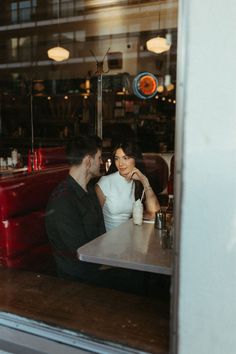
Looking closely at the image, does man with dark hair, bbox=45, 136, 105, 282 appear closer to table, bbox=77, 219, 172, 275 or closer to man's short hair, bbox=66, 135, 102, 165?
man's short hair, bbox=66, 135, 102, 165

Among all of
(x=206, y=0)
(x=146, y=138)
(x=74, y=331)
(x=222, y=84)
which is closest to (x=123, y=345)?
(x=74, y=331)

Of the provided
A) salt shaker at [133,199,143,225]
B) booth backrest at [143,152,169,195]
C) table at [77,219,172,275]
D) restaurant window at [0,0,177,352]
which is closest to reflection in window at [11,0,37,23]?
restaurant window at [0,0,177,352]

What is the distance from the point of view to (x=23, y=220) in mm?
2799

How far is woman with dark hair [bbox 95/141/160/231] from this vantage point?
2.87 meters

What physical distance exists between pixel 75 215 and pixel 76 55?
8.68 m

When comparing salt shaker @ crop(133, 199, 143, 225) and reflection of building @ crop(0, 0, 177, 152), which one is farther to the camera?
reflection of building @ crop(0, 0, 177, 152)

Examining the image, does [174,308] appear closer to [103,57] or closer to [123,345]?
[123,345]

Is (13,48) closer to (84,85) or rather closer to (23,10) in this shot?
(84,85)

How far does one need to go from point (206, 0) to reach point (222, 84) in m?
A: 0.30

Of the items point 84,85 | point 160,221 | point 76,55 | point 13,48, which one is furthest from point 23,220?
point 13,48

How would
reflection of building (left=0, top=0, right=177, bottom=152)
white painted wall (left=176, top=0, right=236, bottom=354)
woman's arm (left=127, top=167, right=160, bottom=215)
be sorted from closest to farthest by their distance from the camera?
white painted wall (left=176, top=0, right=236, bottom=354), woman's arm (left=127, top=167, right=160, bottom=215), reflection of building (left=0, top=0, right=177, bottom=152)

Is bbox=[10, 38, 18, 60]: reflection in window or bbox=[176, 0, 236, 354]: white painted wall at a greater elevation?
bbox=[10, 38, 18, 60]: reflection in window

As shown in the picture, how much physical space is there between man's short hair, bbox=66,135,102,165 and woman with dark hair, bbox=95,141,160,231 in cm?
30

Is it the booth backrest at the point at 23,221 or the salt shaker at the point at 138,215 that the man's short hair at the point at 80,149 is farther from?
the salt shaker at the point at 138,215
